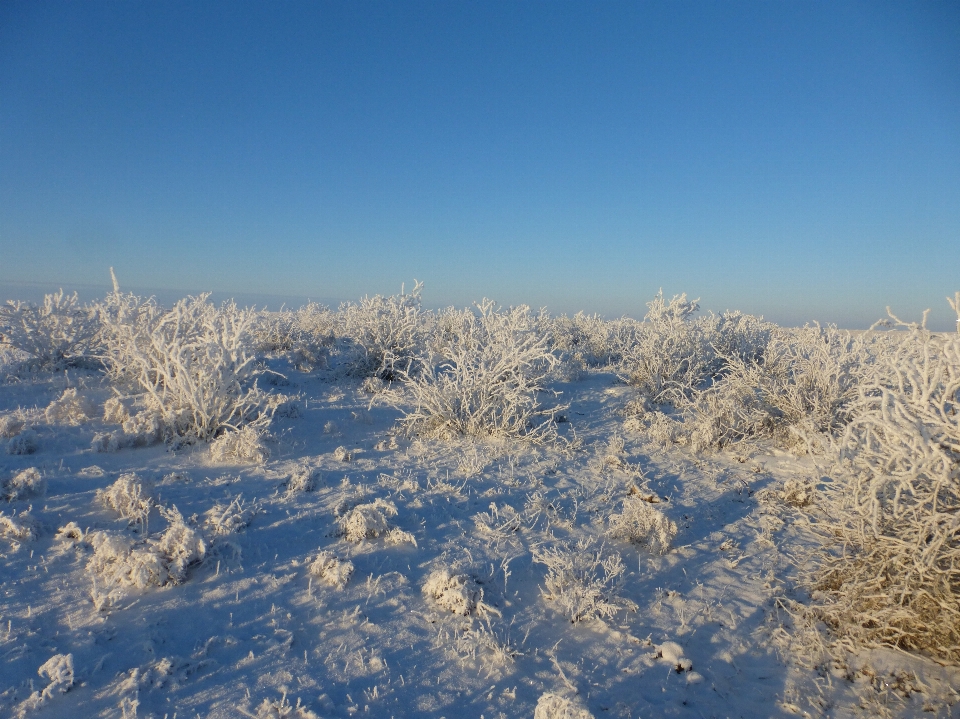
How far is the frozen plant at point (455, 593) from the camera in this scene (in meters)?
2.97

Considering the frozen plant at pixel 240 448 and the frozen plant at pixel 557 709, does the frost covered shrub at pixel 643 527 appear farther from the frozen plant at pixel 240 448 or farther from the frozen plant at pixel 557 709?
the frozen plant at pixel 240 448

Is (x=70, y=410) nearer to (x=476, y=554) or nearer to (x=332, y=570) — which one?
(x=332, y=570)

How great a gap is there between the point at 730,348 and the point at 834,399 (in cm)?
416

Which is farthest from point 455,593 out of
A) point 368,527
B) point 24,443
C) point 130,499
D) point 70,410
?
point 70,410

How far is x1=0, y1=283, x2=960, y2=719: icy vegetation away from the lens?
244 cm

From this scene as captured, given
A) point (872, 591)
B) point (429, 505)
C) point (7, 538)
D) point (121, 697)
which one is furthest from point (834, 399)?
Result: point (7, 538)

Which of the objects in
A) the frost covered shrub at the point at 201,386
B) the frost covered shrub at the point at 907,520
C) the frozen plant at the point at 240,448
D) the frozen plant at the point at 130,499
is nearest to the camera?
the frost covered shrub at the point at 907,520

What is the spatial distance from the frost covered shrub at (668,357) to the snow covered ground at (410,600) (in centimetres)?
319

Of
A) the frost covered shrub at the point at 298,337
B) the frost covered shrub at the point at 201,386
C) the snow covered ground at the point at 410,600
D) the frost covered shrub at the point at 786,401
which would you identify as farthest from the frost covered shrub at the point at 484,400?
the frost covered shrub at the point at 298,337

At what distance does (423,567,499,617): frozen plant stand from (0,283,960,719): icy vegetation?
2cm

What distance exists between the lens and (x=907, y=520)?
108 inches

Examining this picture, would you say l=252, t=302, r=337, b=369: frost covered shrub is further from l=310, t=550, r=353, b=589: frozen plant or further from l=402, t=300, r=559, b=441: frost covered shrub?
l=310, t=550, r=353, b=589: frozen plant

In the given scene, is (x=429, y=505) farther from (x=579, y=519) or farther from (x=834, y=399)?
(x=834, y=399)

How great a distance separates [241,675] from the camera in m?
2.39
